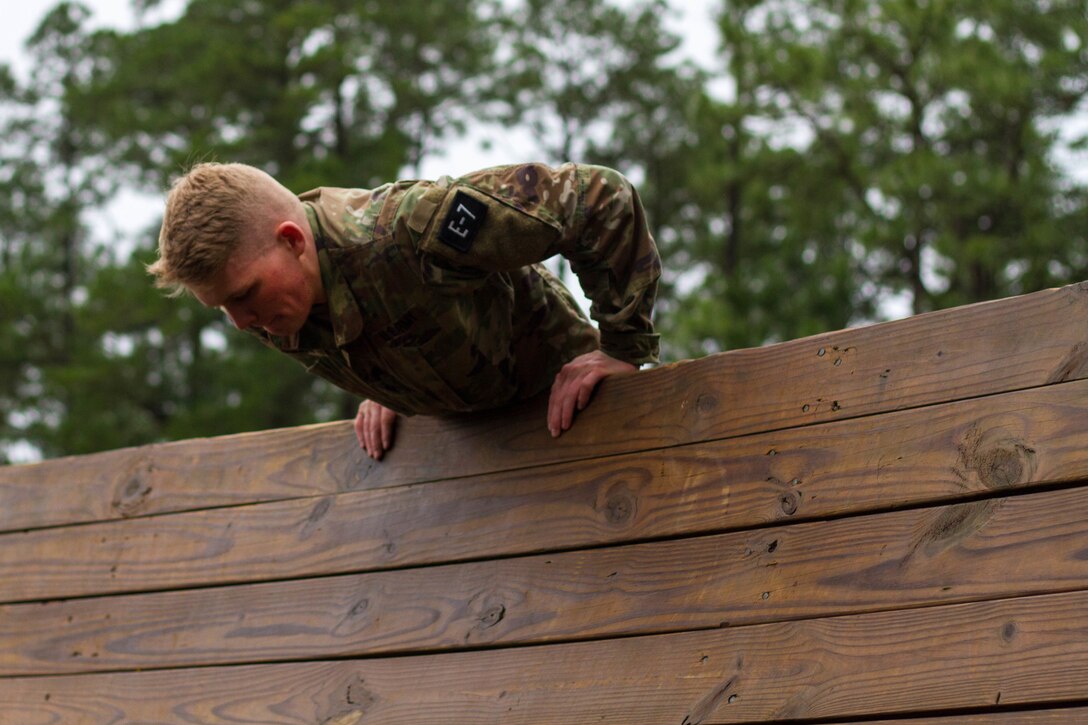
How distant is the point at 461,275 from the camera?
8.89 ft

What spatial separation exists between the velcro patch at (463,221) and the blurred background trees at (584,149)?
967 cm

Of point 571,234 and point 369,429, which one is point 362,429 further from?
point 571,234

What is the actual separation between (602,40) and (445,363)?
52.4 feet

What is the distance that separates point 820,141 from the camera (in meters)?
14.0

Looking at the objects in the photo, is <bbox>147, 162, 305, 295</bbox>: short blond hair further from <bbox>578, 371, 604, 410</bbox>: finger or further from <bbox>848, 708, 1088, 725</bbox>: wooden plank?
<bbox>848, 708, 1088, 725</bbox>: wooden plank

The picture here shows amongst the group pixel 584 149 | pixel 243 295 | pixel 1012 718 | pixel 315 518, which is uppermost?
pixel 243 295

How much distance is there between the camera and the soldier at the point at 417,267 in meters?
2.63

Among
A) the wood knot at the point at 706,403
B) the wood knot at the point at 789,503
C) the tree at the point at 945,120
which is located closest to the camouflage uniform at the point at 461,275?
the wood knot at the point at 706,403

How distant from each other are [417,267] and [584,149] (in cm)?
1577

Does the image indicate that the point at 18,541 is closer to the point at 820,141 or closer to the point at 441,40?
the point at 820,141

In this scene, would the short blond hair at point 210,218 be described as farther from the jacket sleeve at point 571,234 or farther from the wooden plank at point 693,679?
the wooden plank at point 693,679

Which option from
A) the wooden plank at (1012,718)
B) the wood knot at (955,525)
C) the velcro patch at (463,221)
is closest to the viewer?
the wooden plank at (1012,718)

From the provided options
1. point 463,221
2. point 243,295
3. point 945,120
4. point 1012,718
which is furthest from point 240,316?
point 945,120

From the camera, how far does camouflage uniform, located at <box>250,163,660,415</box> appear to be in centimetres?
262
